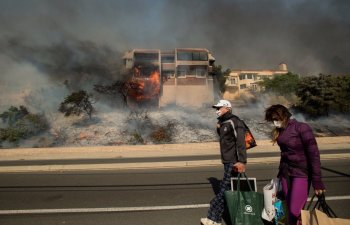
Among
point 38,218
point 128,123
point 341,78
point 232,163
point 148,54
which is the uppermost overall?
point 148,54

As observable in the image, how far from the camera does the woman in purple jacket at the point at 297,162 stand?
3.36 meters

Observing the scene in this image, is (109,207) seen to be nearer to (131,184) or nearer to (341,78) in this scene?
(131,184)

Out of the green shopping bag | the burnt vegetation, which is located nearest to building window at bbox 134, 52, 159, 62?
the burnt vegetation

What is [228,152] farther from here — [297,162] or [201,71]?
[201,71]

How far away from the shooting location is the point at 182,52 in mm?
45906

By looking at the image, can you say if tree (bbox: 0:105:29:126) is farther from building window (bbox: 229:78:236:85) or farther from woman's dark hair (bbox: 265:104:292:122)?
building window (bbox: 229:78:236:85)

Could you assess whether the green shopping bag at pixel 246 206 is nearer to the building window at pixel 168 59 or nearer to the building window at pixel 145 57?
the building window at pixel 145 57

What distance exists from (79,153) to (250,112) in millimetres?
17860

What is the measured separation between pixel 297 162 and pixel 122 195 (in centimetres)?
357

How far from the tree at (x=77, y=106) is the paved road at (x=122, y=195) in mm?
17888

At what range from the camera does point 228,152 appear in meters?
4.48

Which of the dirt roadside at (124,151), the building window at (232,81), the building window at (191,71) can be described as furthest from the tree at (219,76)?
the dirt roadside at (124,151)

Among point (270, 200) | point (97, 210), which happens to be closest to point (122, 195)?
point (97, 210)

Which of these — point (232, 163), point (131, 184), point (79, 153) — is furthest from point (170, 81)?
point (232, 163)
